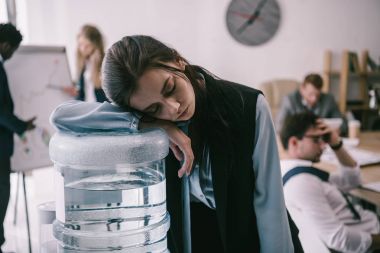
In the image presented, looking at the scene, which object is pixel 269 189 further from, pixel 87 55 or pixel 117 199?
pixel 87 55

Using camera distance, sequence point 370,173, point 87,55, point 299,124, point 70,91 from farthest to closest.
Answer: point 87,55 < point 70,91 < point 370,173 < point 299,124

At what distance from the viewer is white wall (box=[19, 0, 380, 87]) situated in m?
3.94

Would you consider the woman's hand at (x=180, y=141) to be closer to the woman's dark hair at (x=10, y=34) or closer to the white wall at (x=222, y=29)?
the woman's dark hair at (x=10, y=34)

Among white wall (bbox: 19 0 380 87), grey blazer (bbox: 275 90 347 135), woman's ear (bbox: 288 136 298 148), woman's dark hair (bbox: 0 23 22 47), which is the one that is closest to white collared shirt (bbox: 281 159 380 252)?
woman's ear (bbox: 288 136 298 148)

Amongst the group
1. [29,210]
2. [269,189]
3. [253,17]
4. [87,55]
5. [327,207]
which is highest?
[253,17]

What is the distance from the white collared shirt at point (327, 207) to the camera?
4.88 ft

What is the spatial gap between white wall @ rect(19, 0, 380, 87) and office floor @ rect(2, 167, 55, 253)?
159cm

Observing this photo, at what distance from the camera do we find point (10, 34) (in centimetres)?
70

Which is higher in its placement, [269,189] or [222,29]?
[222,29]

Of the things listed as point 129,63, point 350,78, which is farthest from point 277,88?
point 129,63

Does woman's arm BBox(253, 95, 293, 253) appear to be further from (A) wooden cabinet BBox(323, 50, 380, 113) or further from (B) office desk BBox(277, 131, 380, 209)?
(A) wooden cabinet BBox(323, 50, 380, 113)

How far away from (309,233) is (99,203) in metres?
0.71

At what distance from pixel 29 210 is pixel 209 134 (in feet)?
6.40

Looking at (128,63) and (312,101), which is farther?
(312,101)
